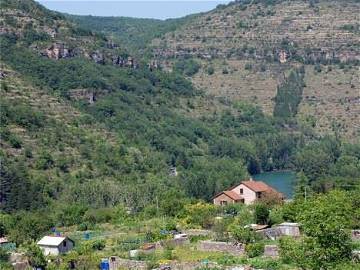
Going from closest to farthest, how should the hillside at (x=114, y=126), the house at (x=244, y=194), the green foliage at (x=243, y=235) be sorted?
the green foliage at (x=243, y=235)
the house at (x=244, y=194)
the hillside at (x=114, y=126)

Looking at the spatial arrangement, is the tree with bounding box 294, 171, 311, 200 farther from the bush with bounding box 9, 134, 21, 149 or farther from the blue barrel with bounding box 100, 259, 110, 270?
the bush with bounding box 9, 134, 21, 149

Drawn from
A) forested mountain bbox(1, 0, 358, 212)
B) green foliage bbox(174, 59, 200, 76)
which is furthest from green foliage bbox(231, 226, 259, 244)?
green foliage bbox(174, 59, 200, 76)

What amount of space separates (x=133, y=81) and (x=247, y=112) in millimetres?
19547

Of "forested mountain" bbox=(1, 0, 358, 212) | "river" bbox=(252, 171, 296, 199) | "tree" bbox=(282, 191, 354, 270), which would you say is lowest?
"river" bbox=(252, 171, 296, 199)

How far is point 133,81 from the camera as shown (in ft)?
412

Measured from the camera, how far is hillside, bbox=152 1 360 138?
14674 centimetres

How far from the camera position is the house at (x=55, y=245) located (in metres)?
48.6

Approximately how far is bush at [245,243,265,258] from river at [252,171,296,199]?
156 ft

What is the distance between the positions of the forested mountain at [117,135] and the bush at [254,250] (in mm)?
8649

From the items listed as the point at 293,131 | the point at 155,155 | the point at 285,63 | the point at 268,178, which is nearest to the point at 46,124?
the point at 155,155

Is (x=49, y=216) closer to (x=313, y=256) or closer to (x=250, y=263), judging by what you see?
(x=250, y=263)

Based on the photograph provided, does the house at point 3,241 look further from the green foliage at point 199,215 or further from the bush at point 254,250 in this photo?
the bush at point 254,250

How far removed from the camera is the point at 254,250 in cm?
4534

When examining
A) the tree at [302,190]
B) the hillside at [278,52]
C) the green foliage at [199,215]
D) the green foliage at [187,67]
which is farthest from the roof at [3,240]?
the green foliage at [187,67]
